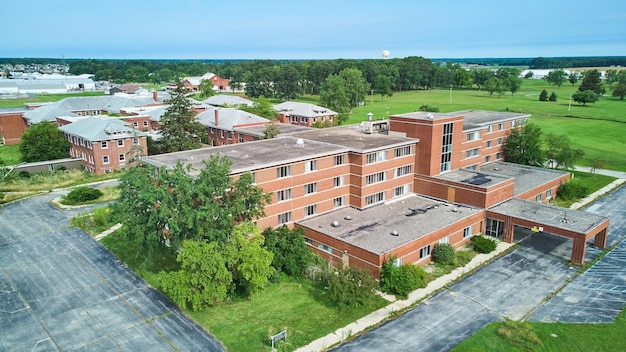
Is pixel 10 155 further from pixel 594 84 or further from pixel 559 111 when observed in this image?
pixel 594 84

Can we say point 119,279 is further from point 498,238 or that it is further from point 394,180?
point 498,238

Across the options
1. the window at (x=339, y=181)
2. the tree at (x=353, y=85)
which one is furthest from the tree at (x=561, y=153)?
the tree at (x=353, y=85)

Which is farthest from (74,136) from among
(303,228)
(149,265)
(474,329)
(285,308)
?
(474,329)

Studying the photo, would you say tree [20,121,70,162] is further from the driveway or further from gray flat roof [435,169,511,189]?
gray flat roof [435,169,511,189]

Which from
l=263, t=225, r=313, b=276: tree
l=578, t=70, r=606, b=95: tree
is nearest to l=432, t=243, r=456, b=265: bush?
l=263, t=225, r=313, b=276: tree

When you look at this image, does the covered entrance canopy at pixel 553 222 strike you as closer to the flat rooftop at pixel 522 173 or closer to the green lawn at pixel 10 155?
the flat rooftop at pixel 522 173

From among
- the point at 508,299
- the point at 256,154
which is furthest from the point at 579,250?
the point at 256,154
